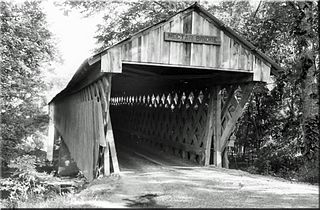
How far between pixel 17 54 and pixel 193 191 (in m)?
9.30

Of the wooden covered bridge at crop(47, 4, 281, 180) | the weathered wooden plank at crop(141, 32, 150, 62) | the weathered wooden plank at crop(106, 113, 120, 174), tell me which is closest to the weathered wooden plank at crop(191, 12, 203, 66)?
the wooden covered bridge at crop(47, 4, 281, 180)

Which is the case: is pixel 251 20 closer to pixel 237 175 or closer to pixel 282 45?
pixel 282 45

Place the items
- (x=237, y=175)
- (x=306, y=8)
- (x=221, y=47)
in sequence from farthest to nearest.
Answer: (x=306, y=8)
(x=221, y=47)
(x=237, y=175)

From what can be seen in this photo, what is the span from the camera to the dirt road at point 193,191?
18.4ft

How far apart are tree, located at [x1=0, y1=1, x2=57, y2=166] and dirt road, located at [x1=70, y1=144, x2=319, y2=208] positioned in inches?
264

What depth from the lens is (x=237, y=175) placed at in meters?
8.80

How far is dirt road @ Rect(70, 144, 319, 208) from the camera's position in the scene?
18.4 feet

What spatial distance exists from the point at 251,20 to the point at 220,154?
5.89 metres

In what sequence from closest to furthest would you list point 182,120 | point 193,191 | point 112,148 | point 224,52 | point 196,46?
point 193,191, point 112,148, point 196,46, point 224,52, point 182,120

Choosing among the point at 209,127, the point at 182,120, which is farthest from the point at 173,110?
the point at 209,127

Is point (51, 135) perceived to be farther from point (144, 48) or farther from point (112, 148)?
point (144, 48)

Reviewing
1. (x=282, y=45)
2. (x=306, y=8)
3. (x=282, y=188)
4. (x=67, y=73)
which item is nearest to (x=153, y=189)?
(x=282, y=188)

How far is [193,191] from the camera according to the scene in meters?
6.59

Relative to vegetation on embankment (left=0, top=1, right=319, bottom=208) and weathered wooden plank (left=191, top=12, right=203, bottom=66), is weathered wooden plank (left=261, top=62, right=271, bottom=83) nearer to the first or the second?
vegetation on embankment (left=0, top=1, right=319, bottom=208)
